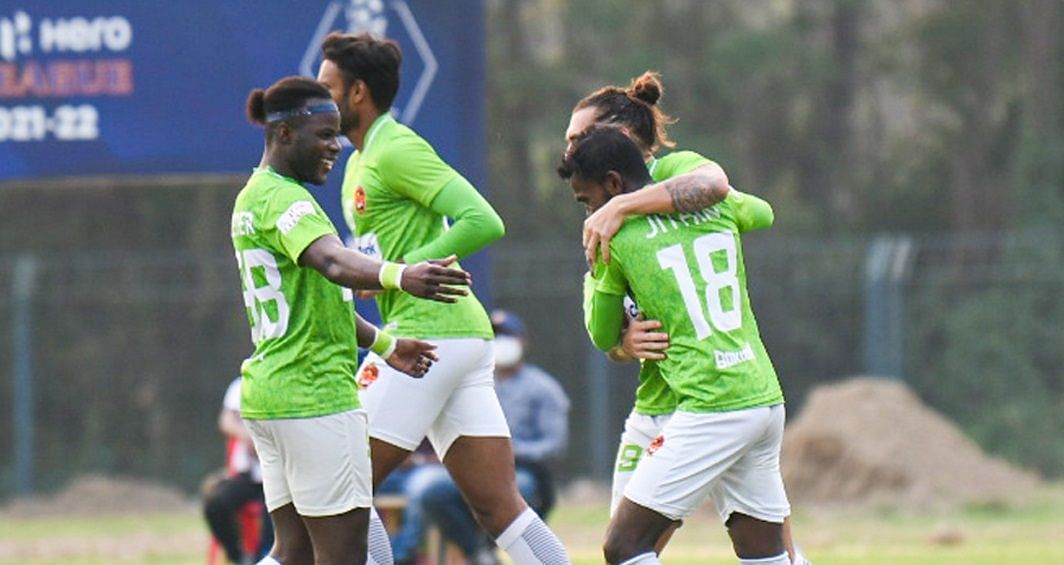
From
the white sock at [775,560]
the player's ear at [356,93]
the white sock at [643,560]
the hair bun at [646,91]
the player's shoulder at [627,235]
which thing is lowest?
the white sock at [775,560]

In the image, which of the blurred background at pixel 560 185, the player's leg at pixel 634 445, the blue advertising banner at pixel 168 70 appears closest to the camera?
the player's leg at pixel 634 445

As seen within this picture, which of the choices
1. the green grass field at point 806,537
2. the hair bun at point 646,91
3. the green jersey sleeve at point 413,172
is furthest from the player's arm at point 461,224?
the green grass field at point 806,537

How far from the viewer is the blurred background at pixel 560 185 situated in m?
9.84

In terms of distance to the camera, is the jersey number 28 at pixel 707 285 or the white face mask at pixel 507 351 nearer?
the jersey number 28 at pixel 707 285

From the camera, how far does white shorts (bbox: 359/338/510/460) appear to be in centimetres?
747

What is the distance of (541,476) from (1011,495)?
9180 mm

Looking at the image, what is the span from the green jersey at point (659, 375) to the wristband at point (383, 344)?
80 centimetres

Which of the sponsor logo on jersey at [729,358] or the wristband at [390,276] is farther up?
the wristband at [390,276]

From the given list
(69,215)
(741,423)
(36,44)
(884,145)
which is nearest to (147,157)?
(36,44)

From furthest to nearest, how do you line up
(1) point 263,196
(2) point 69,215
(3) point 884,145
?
(3) point 884,145
(2) point 69,215
(1) point 263,196

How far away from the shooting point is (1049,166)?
90.6 feet

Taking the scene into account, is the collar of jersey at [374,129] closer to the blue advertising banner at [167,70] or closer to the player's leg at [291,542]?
the player's leg at [291,542]

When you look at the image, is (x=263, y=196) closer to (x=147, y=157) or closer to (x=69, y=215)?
(x=147, y=157)

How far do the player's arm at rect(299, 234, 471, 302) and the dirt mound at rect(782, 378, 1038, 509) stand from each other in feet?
44.7
